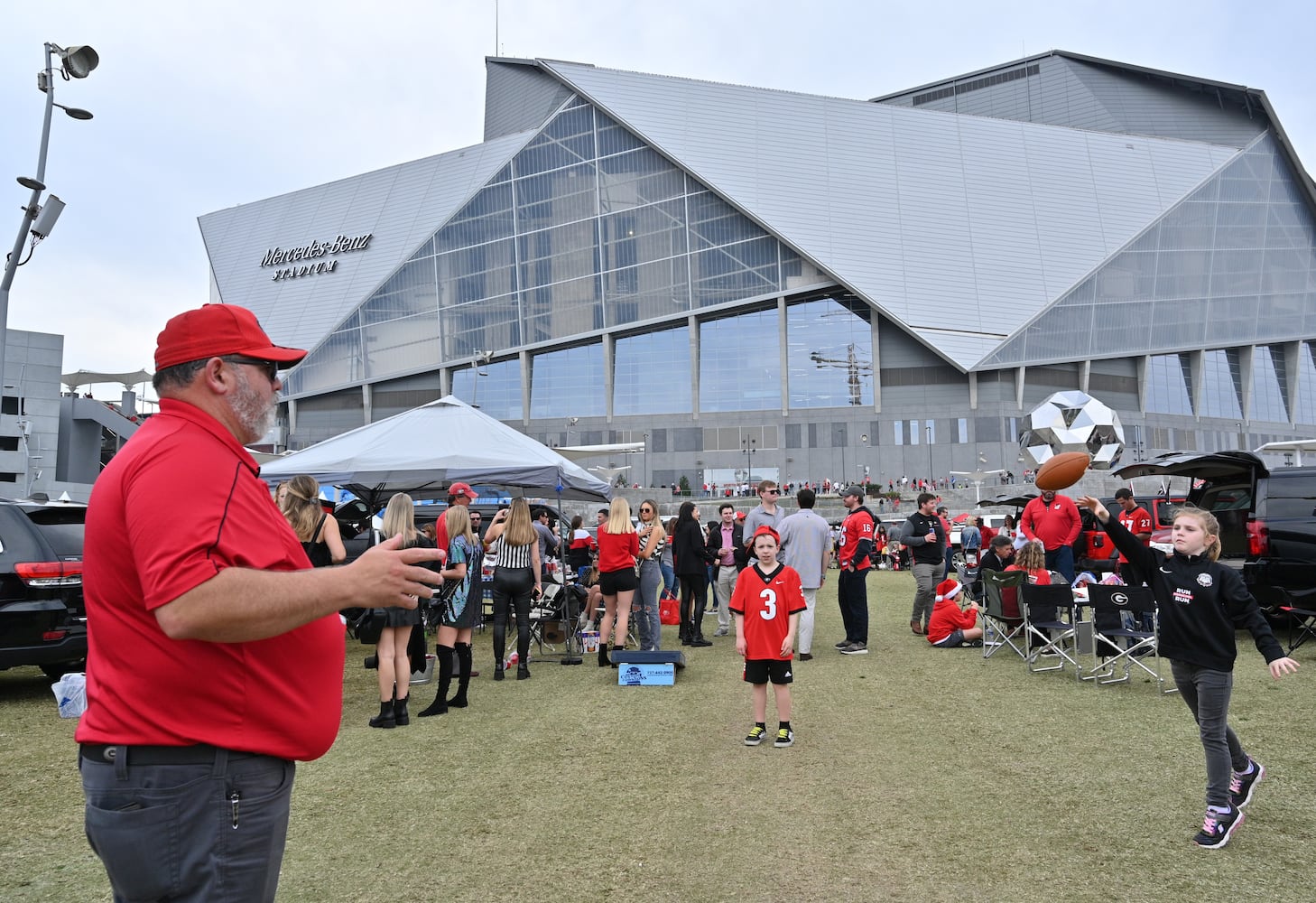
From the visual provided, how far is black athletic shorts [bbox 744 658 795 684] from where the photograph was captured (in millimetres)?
6984

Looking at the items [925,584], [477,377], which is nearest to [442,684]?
[925,584]

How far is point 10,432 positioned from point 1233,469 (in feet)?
141

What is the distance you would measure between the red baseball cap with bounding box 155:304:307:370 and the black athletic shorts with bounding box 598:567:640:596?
348 inches

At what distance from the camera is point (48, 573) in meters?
7.98

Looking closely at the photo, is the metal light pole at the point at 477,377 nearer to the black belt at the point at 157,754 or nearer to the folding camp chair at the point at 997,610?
the folding camp chair at the point at 997,610

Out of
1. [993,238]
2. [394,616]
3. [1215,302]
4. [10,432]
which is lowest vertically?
[394,616]

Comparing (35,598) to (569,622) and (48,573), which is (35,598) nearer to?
(48,573)

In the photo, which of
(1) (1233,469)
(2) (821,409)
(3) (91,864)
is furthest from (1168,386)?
(3) (91,864)

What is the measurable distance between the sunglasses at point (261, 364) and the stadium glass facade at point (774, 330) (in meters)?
57.1

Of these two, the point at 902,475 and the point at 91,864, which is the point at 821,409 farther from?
the point at 91,864

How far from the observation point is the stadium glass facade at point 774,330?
194 ft

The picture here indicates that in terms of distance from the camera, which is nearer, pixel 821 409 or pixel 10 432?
pixel 10 432

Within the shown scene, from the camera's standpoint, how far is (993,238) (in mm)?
58906

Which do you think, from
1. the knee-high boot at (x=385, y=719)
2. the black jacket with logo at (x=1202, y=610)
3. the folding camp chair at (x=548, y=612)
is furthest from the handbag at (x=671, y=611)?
the black jacket with logo at (x=1202, y=610)
